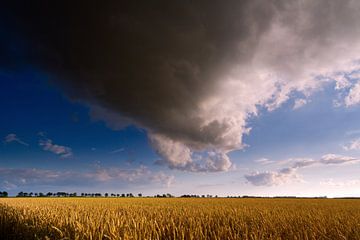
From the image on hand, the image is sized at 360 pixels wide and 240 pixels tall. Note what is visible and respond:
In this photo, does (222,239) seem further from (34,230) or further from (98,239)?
(34,230)

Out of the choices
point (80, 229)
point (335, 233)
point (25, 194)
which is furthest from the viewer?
point (25, 194)

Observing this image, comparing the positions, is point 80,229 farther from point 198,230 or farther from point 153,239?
point 198,230

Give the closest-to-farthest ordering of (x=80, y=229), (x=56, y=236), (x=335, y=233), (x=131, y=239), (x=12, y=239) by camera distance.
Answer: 1. (x=131, y=239)
2. (x=80, y=229)
3. (x=56, y=236)
4. (x=335, y=233)
5. (x=12, y=239)

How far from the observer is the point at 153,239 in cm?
513

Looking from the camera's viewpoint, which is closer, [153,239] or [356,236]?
[153,239]

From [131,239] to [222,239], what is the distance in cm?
234

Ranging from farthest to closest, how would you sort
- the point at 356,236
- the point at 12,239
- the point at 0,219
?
the point at 0,219 < the point at 12,239 < the point at 356,236

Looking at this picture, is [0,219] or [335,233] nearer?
[335,233]

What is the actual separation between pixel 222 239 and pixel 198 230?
51cm

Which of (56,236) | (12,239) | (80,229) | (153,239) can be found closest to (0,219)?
(12,239)

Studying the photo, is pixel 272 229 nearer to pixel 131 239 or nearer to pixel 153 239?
pixel 153 239

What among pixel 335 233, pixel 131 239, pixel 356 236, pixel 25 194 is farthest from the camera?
pixel 25 194

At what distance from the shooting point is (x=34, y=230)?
7.19 meters

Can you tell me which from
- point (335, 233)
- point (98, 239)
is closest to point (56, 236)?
point (98, 239)
